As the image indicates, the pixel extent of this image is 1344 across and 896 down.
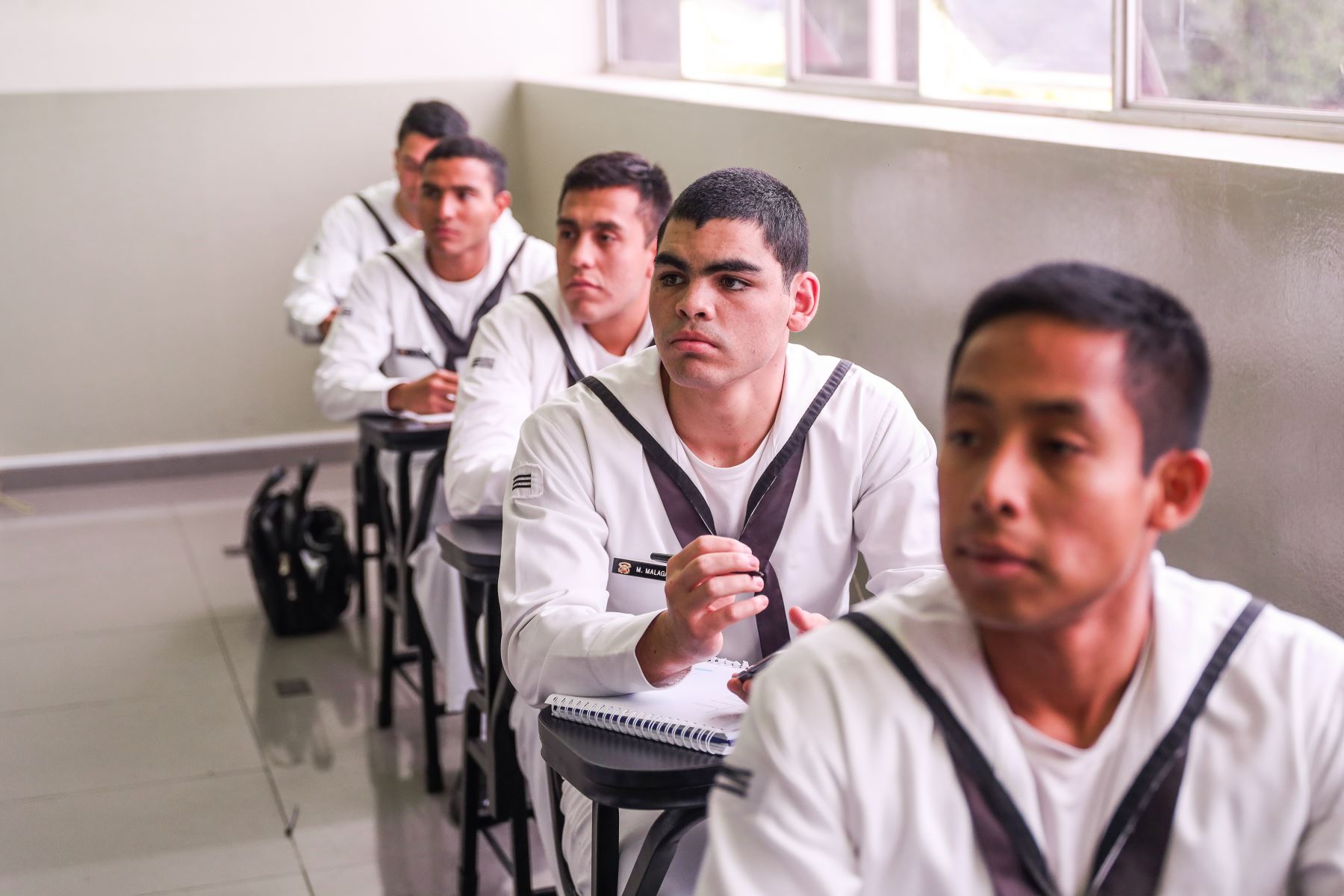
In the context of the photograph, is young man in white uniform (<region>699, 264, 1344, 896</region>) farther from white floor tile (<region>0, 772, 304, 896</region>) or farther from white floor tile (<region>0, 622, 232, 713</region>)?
white floor tile (<region>0, 622, 232, 713</region>)

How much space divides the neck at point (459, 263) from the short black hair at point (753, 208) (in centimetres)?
210

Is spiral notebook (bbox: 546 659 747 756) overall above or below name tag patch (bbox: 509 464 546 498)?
below

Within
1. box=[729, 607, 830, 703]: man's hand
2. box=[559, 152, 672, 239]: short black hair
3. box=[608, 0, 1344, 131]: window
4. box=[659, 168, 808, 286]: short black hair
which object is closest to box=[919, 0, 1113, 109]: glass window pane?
box=[608, 0, 1344, 131]: window

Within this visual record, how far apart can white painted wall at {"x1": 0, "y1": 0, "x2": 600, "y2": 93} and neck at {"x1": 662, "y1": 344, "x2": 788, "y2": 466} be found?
4.89 meters

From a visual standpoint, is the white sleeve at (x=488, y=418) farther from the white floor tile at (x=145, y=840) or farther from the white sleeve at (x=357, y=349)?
the white floor tile at (x=145, y=840)

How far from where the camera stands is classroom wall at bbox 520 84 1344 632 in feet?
6.97

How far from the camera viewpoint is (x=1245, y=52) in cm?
263

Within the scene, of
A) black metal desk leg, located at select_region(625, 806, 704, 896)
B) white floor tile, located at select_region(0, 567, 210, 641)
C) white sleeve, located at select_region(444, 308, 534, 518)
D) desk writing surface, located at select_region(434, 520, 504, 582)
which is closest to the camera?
black metal desk leg, located at select_region(625, 806, 704, 896)

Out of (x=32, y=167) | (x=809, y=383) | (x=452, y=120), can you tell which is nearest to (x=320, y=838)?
(x=809, y=383)

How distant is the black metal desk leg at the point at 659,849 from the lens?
1744 mm

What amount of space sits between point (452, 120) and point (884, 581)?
11.8 ft

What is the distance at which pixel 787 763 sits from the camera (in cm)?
116

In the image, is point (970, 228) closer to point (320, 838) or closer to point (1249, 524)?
point (1249, 524)

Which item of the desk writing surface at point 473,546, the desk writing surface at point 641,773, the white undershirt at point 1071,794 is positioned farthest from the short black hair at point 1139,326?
the desk writing surface at point 473,546
